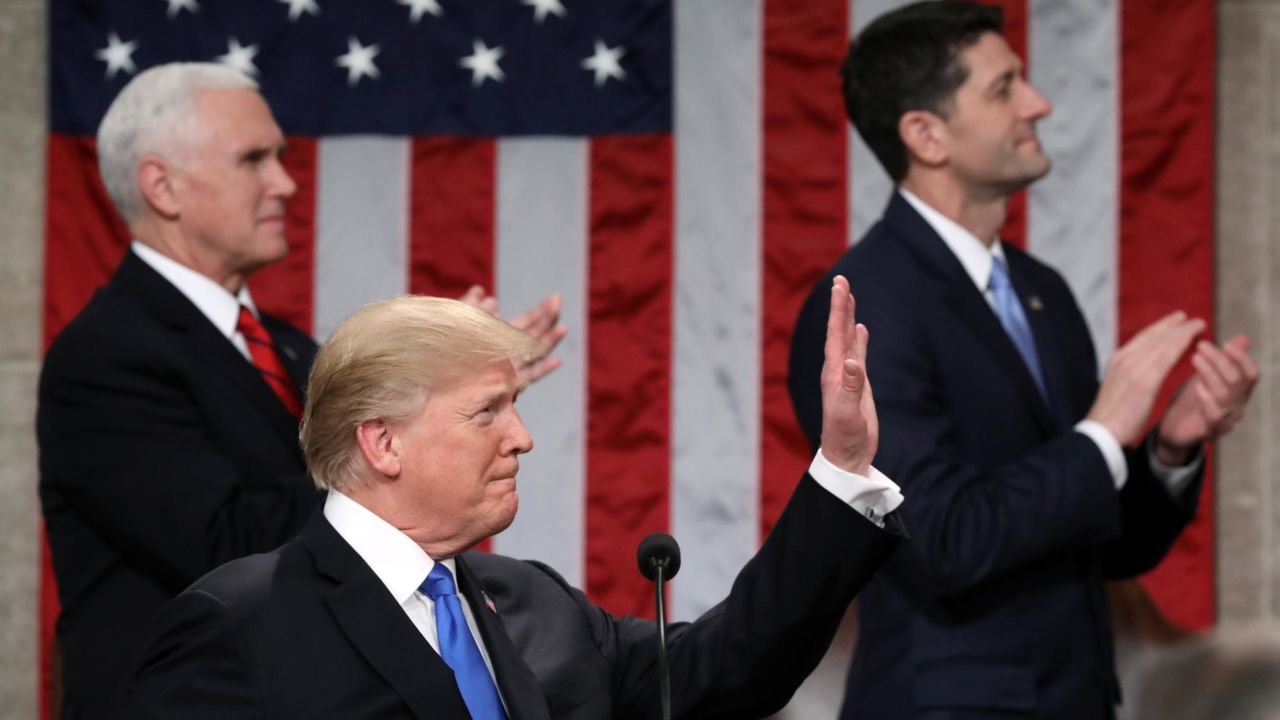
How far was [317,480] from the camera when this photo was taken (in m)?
2.02

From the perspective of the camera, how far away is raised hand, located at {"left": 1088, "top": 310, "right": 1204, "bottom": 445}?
274cm

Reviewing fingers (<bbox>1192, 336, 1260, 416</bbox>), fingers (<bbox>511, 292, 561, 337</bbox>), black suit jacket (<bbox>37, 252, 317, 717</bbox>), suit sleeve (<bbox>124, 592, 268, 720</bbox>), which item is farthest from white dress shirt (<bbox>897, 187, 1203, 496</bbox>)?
suit sleeve (<bbox>124, 592, 268, 720</bbox>)

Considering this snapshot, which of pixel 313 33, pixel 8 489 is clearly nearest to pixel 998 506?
pixel 313 33

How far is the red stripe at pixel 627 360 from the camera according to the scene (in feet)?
14.4

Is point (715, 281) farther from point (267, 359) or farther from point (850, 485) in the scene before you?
point (850, 485)

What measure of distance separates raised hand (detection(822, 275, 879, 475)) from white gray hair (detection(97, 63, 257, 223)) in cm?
152

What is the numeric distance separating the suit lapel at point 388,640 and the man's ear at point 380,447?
0.33ft

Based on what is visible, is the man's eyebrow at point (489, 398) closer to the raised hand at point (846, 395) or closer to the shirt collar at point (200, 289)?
the raised hand at point (846, 395)

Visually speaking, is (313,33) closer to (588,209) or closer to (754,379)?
(588,209)

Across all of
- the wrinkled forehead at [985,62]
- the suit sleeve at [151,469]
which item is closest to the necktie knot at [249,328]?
the suit sleeve at [151,469]

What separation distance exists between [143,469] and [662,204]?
1998mm

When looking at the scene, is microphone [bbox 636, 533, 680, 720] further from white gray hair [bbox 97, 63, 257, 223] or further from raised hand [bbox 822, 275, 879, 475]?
white gray hair [bbox 97, 63, 257, 223]

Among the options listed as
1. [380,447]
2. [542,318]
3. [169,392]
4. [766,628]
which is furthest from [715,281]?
[380,447]

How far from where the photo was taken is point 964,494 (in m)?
2.67
